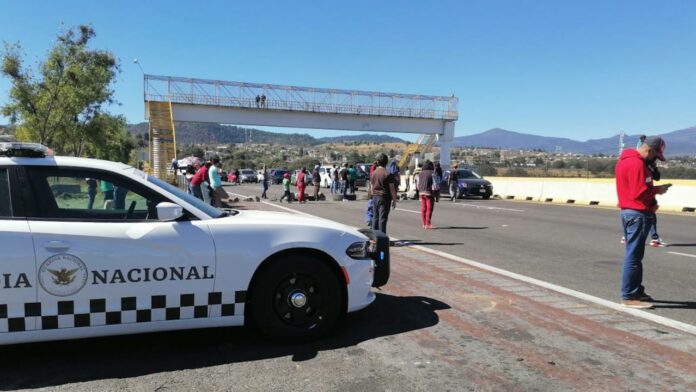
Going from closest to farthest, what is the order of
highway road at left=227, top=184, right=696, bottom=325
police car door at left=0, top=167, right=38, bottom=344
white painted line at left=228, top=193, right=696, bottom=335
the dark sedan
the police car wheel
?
1. police car door at left=0, top=167, right=38, bottom=344
2. the police car wheel
3. white painted line at left=228, top=193, right=696, bottom=335
4. highway road at left=227, top=184, right=696, bottom=325
5. the dark sedan

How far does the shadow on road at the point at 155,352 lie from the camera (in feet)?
12.9

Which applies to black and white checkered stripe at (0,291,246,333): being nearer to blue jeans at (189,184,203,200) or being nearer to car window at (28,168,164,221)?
car window at (28,168,164,221)

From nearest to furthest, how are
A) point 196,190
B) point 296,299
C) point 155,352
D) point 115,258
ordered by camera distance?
1. point 115,258
2. point 155,352
3. point 296,299
4. point 196,190

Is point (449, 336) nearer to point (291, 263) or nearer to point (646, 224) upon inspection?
point (291, 263)

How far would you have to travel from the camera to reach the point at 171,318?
13.6 feet

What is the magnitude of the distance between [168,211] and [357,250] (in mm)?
1614

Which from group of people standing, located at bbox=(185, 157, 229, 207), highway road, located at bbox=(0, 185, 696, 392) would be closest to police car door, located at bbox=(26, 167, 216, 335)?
highway road, located at bbox=(0, 185, 696, 392)

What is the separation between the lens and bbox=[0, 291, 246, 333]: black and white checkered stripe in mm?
3834

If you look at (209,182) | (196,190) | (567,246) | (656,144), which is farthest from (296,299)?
(209,182)

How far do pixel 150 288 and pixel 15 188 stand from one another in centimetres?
124

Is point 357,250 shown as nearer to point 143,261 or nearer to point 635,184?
point 143,261

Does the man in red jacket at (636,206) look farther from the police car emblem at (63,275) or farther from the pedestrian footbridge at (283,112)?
the pedestrian footbridge at (283,112)

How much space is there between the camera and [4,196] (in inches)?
157

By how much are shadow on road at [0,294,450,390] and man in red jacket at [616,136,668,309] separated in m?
2.25
